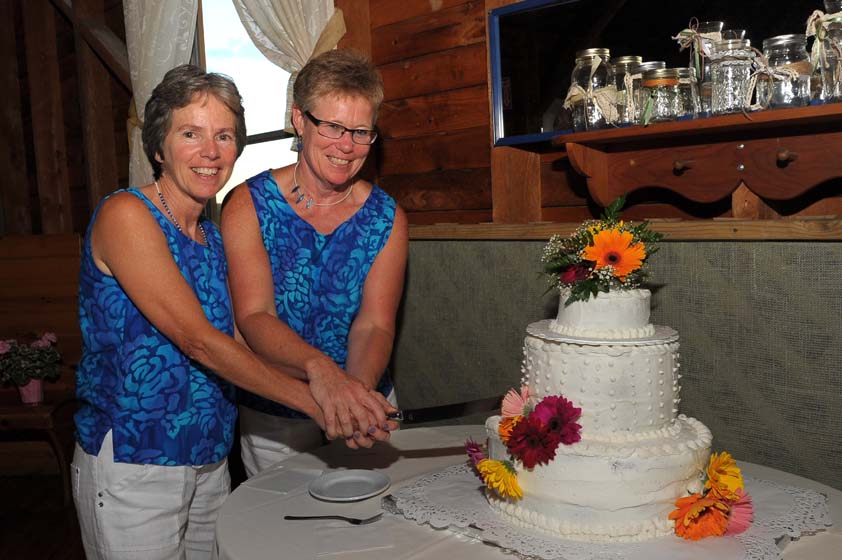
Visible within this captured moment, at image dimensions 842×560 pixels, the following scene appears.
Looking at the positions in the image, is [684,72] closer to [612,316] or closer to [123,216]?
[612,316]

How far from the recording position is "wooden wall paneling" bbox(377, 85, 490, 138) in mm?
2688

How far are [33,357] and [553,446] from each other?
11.2 ft

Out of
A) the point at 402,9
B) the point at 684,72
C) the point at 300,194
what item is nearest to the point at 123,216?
the point at 300,194

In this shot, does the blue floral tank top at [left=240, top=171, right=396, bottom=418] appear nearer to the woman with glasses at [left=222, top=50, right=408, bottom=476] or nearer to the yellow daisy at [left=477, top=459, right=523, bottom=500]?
the woman with glasses at [left=222, top=50, right=408, bottom=476]

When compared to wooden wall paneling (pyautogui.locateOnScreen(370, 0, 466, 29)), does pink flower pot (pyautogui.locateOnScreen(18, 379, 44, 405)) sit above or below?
below

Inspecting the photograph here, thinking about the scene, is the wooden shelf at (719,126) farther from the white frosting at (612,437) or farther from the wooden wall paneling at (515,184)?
the white frosting at (612,437)

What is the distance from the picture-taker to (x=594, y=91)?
2.15m

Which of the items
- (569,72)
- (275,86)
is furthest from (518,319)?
(275,86)

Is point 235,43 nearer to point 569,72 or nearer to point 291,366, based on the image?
point 569,72

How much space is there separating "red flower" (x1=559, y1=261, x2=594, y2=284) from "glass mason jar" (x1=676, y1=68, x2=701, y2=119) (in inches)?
31.0

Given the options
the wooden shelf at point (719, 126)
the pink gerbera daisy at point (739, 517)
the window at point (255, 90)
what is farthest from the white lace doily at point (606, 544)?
the window at point (255, 90)

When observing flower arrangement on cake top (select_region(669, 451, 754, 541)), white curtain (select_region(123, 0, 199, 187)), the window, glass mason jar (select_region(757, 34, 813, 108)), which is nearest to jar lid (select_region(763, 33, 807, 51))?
glass mason jar (select_region(757, 34, 813, 108))

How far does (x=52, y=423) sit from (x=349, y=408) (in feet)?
9.01

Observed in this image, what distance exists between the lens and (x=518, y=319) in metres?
2.39
